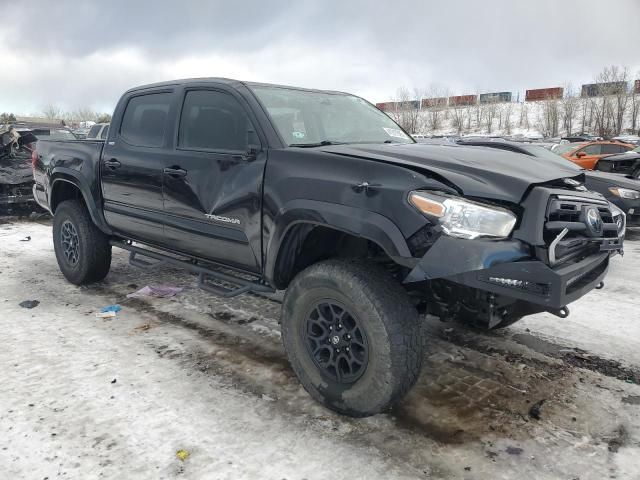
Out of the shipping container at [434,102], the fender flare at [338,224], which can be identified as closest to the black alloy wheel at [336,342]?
the fender flare at [338,224]

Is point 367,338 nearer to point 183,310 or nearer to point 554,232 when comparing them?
point 554,232

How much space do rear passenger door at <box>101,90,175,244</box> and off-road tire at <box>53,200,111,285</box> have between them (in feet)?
1.31

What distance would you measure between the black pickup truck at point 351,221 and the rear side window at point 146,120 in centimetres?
2

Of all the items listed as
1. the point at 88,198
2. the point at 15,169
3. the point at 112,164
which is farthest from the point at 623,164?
the point at 15,169

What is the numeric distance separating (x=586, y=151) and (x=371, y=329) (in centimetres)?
1458

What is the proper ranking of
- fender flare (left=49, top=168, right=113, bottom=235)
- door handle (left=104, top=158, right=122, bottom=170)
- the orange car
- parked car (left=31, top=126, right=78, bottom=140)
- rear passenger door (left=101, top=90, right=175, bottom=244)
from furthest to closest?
the orange car
parked car (left=31, top=126, right=78, bottom=140)
fender flare (left=49, top=168, right=113, bottom=235)
door handle (left=104, top=158, right=122, bottom=170)
rear passenger door (left=101, top=90, right=175, bottom=244)

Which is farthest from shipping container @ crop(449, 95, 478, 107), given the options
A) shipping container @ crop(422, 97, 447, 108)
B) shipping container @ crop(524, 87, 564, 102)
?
shipping container @ crop(524, 87, 564, 102)

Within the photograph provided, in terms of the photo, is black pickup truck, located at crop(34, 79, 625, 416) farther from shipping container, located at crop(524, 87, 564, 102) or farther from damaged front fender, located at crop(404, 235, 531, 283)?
shipping container, located at crop(524, 87, 564, 102)

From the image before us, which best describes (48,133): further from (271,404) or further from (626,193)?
(626,193)

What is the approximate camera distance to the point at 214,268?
155 inches

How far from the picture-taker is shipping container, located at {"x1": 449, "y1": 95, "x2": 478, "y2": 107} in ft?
259

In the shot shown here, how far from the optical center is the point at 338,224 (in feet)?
8.53

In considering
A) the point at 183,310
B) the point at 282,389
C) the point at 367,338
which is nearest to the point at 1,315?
the point at 183,310

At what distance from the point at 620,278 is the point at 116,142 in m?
5.30
